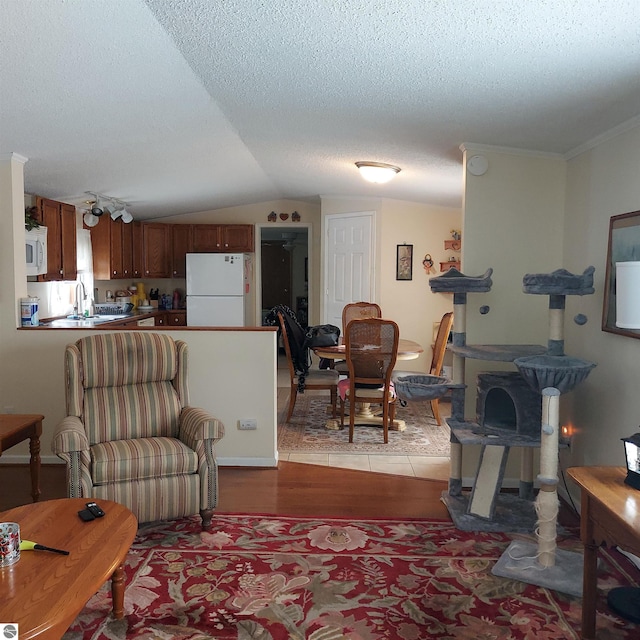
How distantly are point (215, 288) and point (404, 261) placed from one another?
8.31 ft

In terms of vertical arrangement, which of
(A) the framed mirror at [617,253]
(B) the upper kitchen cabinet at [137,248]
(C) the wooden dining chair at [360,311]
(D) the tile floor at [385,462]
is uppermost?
(B) the upper kitchen cabinet at [137,248]

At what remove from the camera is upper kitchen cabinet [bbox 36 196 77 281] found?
5.44m

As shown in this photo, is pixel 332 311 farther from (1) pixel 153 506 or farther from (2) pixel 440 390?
(1) pixel 153 506

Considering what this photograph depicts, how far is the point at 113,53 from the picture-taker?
271cm

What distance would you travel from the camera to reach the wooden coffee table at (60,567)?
1755 mm

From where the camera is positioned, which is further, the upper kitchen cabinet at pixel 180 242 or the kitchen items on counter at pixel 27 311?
the upper kitchen cabinet at pixel 180 242

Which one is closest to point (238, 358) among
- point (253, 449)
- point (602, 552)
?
point (253, 449)

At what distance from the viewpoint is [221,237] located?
823 centimetres

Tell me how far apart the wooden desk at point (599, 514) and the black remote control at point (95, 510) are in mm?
1875

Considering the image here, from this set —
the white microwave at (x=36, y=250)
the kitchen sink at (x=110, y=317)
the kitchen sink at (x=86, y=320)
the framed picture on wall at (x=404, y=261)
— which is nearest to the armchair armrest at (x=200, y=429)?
the white microwave at (x=36, y=250)

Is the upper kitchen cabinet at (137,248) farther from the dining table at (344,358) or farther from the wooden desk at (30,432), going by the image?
the wooden desk at (30,432)

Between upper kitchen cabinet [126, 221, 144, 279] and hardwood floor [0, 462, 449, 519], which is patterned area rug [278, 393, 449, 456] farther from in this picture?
upper kitchen cabinet [126, 221, 144, 279]

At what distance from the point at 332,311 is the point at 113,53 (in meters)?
5.14

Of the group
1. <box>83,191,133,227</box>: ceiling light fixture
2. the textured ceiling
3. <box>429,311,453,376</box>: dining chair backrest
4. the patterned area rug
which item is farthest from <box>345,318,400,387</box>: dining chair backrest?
<box>83,191,133,227</box>: ceiling light fixture
